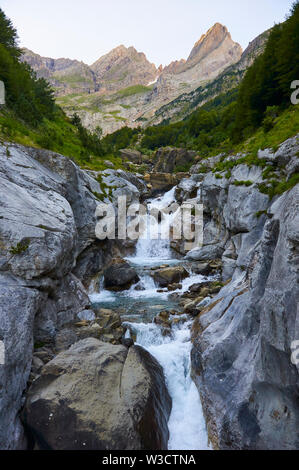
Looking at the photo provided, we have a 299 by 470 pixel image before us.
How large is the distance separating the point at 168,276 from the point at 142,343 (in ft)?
31.7

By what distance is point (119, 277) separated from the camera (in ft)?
69.3

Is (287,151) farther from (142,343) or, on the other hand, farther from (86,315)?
(86,315)

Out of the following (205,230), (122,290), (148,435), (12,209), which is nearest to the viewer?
(148,435)

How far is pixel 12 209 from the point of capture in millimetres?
11695

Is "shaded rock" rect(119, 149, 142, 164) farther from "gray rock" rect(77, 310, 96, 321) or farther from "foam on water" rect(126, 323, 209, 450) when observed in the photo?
"foam on water" rect(126, 323, 209, 450)

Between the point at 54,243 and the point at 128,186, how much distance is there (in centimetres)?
2047

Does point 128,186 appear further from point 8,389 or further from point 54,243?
point 8,389

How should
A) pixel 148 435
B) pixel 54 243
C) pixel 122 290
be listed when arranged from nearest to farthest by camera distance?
pixel 148 435
pixel 54 243
pixel 122 290

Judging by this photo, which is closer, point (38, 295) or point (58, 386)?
point (58, 386)

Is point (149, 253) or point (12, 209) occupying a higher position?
point (12, 209)

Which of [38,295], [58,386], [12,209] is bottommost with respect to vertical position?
[58,386]

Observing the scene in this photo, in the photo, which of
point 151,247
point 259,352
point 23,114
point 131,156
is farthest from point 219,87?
point 259,352

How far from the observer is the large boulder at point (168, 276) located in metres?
21.5
